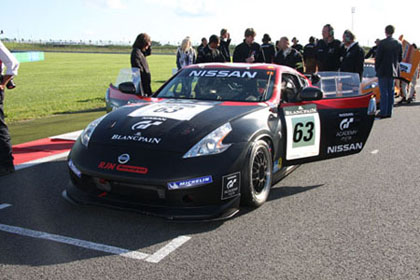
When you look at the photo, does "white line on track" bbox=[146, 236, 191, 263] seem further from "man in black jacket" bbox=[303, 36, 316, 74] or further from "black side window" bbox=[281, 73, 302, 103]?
"man in black jacket" bbox=[303, 36, 316, 74]

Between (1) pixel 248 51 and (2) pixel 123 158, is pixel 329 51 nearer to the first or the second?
(1) pixel 248 51

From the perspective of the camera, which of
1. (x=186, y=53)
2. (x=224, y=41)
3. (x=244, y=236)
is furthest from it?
(x=224, y=41)

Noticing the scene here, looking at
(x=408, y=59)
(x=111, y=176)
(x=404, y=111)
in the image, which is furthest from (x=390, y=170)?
(x=408, y=59)

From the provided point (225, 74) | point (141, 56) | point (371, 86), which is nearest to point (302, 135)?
point (225, 74)

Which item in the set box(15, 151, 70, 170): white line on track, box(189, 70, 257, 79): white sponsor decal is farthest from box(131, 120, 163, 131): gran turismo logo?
box(15, 151, 70, 170): white line on track

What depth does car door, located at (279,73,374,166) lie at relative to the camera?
16.2ft

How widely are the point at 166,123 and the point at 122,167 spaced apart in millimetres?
652

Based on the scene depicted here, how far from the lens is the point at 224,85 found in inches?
207

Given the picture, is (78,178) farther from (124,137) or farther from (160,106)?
(160,106)

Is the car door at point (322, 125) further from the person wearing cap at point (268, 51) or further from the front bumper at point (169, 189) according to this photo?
the person wearing cap at point (268, 51)

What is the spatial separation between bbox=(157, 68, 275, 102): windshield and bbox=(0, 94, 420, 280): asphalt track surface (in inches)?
44.0

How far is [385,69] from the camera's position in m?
10.4

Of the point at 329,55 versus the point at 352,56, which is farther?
the point at 329,55

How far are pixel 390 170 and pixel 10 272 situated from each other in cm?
463
